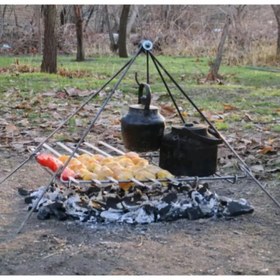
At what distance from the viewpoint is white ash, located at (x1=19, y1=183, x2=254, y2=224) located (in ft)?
11.2

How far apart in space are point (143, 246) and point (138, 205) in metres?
0.46

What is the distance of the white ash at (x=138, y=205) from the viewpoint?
11.2 ft

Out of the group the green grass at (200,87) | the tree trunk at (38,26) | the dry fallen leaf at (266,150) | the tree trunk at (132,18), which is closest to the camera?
the dry fallen leaf at (266,150)

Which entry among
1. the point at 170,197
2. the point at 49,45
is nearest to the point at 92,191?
the point at 170,197

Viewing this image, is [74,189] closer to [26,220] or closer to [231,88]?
[26,220]

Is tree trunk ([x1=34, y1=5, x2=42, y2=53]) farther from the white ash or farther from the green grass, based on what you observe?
the white ash

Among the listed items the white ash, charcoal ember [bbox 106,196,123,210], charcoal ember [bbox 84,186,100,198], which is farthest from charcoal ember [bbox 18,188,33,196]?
charcoal ember [bbox 106,196,123,210]

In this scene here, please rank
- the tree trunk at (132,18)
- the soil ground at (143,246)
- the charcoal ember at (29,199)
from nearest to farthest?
1. the soil ground at (143,246)
2. the charcoal ember at (29,199)
3. the tree trunk at (132,18)

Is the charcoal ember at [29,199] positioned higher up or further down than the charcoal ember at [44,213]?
further down

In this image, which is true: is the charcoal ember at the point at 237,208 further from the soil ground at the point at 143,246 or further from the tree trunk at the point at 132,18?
the tree trunk at the point at 132,18

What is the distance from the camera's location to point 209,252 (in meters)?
3.00

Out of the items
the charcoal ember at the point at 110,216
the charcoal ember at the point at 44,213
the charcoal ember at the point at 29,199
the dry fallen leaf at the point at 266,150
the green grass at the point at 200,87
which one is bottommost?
the green grass at the point at 200,87

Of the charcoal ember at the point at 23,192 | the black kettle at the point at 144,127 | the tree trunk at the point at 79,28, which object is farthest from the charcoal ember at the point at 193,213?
the tree trunk at the point at 79,28

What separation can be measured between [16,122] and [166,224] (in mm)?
3448
